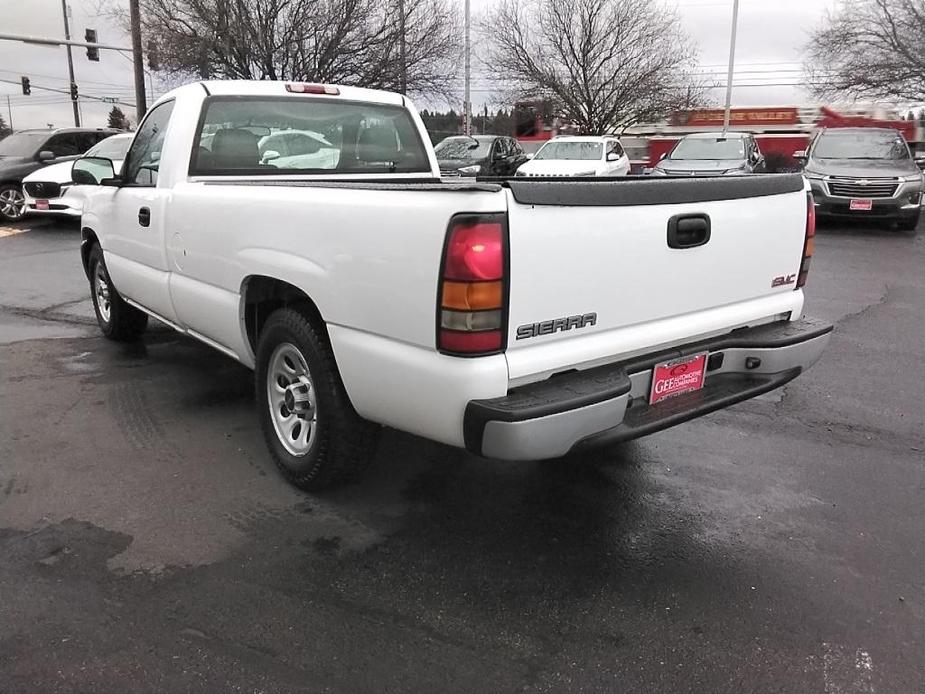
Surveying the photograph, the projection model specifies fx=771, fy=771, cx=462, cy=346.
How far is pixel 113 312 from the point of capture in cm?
614

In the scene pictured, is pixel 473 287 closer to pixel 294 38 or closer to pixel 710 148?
pixel 710 148

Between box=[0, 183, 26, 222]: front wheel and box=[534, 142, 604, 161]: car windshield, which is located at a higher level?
box=[534, 142, 604, 161]: car windshield

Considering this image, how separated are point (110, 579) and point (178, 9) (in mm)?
21896

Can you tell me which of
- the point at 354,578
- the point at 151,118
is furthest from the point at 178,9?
the point at 354,578

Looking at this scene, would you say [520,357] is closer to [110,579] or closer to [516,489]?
[516,489]

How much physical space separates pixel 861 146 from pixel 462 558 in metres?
13.9

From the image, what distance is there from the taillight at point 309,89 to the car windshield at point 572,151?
542 inches

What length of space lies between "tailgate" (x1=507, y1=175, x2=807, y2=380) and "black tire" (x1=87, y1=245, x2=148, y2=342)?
4.16 meters

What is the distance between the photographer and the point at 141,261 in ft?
16.0

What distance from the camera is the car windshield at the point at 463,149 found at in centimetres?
1942

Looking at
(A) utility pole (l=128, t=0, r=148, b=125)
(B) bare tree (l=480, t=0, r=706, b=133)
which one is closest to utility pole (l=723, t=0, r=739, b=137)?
(B) bare tree (l=480, t=0, r=706, b=133)

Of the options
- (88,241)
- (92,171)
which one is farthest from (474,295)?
(88,241)

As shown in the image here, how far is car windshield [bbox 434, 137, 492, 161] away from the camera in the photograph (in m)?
19.4

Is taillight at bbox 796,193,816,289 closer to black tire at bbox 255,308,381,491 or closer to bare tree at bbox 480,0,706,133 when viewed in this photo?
→ black tire at bbox 255,308,381,491
